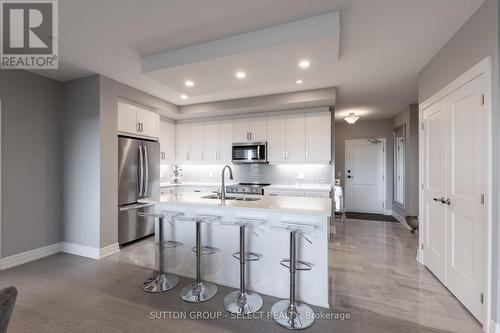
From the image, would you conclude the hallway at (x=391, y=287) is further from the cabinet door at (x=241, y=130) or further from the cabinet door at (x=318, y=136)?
the cabinet door at (x=241, y=130)

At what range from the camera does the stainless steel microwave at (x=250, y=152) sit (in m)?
4.74

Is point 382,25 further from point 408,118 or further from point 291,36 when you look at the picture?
point 408,118

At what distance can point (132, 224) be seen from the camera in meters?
3.98

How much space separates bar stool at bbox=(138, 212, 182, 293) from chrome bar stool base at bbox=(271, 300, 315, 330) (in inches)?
48.0

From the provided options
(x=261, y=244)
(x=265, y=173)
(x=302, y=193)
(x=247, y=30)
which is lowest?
(x=261, y=244)

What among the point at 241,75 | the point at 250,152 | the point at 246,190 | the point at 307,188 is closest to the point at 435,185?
the point at 307,188

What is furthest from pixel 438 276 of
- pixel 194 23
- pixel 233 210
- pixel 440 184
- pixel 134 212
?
pixel 134 212

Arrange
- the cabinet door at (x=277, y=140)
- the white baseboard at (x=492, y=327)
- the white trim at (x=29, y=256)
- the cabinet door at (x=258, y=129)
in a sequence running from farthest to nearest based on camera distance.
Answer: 1. the cabinet door at (x=258, y=129)
2. the cabinet door at (x=277, y=140)
3. the white trim at (x=29, y=256)
4. the white baseboard at (x=492, y=327)

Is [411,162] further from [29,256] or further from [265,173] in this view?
[29,256]

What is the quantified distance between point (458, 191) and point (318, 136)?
2392 mm

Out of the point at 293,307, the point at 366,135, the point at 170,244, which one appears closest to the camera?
the point at 293,307

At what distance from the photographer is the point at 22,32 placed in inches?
94.3

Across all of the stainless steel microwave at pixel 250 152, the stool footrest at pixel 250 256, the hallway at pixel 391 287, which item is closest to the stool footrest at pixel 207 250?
the stool footrest at pixel 250 256

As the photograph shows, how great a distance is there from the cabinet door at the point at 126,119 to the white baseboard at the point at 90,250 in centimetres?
186
